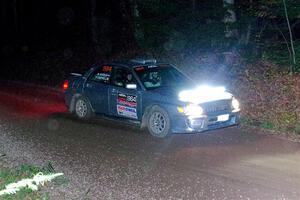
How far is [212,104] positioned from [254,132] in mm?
1418

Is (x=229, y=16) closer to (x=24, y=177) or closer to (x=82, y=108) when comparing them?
(x=82, y=108)

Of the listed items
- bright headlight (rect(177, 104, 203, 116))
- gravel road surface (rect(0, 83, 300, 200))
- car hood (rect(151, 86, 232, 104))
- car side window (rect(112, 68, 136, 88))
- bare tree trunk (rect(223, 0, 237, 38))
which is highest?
bare tree trunk (rect(223, 0, 237, 38))

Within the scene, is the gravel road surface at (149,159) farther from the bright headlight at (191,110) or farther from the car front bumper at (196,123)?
A: the bright headlight at (191,110)

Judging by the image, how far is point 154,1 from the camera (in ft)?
60.0

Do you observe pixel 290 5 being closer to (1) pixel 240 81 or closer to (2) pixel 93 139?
(1) pixel 240 81

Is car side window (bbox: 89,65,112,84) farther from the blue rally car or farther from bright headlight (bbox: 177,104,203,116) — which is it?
bright headlight (bbox: 177,104,203,116)

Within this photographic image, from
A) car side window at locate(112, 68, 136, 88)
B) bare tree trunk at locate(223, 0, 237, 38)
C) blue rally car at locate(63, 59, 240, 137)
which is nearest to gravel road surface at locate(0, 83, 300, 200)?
blue rally car at locate(63, 59, 240, 137)

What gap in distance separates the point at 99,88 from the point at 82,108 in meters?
1.01

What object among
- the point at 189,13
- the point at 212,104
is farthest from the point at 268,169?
the point at 189,13

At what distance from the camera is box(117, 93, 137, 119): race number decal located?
35.5ft

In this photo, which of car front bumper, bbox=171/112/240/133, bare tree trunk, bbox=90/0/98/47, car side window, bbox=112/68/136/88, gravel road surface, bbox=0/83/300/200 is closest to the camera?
gravel road surface, bbox=0/83/300/200

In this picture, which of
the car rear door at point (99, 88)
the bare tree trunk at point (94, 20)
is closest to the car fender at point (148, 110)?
the car rear door at point (99, 88)

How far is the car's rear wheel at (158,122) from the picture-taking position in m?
10.2

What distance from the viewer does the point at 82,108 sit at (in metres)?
12.4
